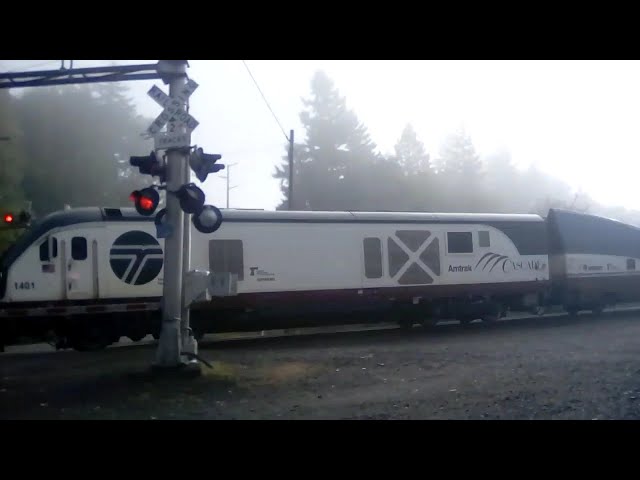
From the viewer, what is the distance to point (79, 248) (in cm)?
1530

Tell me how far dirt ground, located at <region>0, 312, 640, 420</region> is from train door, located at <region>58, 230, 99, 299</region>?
150cm

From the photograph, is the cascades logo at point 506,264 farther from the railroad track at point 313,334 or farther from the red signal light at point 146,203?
the red signal light at point 146,203

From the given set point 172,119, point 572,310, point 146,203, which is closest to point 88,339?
point 146,203

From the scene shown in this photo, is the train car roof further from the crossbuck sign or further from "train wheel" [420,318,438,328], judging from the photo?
the crossbuck sign

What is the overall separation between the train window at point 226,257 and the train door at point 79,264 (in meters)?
2.85

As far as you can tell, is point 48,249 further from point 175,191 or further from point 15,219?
point 175,191

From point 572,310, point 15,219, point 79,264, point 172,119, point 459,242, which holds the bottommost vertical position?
point 572,310

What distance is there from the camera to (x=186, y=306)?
1146cm

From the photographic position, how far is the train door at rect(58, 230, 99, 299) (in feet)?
49.6

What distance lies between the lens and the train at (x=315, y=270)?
49.6ft

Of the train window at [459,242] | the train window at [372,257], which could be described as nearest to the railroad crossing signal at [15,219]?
the train window at [372,257]

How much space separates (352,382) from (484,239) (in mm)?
10866

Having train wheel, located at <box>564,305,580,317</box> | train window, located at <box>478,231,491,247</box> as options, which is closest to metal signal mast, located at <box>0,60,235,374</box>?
train window, located at <box>478,231,491,247</box>

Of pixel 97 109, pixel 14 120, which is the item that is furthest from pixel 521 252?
pixel 97 109
